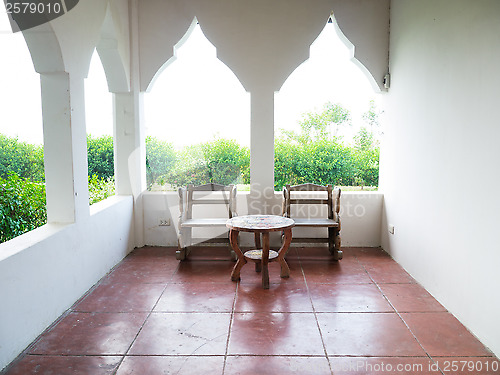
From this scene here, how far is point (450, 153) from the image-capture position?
372 cm

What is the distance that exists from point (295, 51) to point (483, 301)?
3776mm

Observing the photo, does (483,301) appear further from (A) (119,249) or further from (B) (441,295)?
(A) (119,249)

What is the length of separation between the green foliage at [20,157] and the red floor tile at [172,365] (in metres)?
5.70

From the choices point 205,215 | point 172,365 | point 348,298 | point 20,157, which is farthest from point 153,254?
point 20,157

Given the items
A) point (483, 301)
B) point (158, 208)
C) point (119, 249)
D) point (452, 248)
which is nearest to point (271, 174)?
point (158, 208)

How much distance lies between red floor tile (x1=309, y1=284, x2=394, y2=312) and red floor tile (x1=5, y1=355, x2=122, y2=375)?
5.94 feet

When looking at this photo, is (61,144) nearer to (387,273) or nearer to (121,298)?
(121,298)

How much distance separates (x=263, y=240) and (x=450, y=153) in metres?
1.99

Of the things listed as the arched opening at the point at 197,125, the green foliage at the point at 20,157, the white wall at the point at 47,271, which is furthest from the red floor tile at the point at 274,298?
the green foliage at the point at 20,157

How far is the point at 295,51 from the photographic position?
5555 millimetres

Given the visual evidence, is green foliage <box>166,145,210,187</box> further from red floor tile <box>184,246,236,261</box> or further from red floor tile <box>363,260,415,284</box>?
red floor tile <box>363,260,415,284</box>

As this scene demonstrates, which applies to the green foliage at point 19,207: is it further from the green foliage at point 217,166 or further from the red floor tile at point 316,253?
the red floor tile at point 316,253

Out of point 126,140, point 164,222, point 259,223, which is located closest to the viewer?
point 259,223

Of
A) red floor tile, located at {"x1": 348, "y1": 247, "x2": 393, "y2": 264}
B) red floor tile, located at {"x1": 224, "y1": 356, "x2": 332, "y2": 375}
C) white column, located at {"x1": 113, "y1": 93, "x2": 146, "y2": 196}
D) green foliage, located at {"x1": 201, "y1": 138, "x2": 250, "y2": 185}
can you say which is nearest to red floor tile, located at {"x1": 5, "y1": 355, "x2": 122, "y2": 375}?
red floor tile, located at {"x1": 224, "y1": 356, "x2": 332, "y2": 375}
